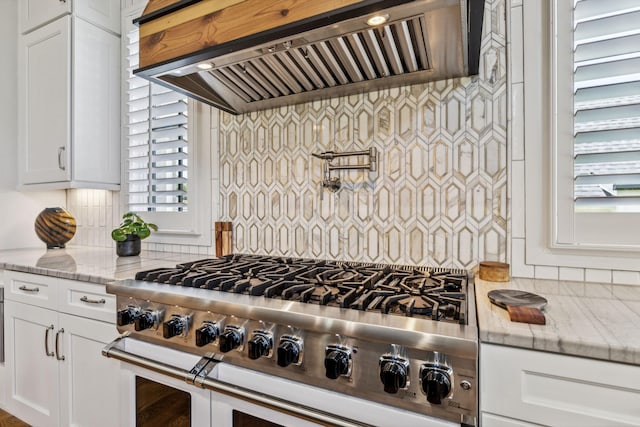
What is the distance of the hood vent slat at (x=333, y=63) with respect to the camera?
3.73 feet

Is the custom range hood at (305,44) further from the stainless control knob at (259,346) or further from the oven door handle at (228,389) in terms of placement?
the oven door handle at (228,389)

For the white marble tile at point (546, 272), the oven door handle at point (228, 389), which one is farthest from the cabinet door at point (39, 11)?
the white marble tile at point (546, 272)

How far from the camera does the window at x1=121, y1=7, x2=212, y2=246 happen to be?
196 centimetres

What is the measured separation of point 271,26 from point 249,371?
1088mm

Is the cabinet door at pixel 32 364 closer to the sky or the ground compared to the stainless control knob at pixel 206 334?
closer to the ground

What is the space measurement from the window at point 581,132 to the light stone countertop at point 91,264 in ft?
5.36

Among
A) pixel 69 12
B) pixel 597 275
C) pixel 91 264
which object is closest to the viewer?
pixel 597 275

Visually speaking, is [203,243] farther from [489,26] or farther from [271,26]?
[489,26]

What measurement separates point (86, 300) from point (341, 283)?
1140 mm

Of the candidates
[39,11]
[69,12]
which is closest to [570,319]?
[69,12]

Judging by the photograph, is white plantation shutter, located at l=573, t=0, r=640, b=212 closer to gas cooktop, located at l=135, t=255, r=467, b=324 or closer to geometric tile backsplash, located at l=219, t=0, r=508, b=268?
geometric tile backsplash, located at l=219, t=0, r=508, b=268

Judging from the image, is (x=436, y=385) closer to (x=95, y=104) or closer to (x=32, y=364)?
(x=32, y=364)

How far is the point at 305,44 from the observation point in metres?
1.14

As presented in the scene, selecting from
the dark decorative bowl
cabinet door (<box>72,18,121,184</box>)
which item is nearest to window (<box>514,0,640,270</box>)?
cabinet door (<box>72,18,121,184</box>)
